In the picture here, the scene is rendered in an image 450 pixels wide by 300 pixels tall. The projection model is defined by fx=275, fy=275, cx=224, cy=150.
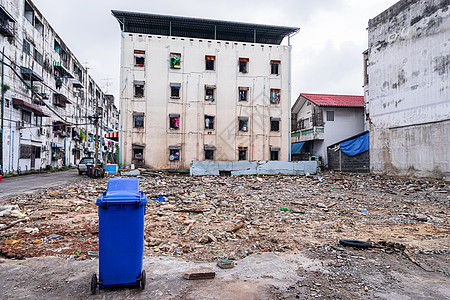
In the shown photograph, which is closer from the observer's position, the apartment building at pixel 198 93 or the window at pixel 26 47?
the window at pixel 26 47

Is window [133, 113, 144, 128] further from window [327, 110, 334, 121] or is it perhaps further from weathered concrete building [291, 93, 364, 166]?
window [327, 110, 334, 121]

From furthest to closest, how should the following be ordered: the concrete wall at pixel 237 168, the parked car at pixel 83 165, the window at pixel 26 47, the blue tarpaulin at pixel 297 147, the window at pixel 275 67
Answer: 1. the blue tarpaulin at pixel 297 147
2. the window at pixel 275 67
3. the window at pixel 26 47
4. the parked car at pixel 83 165
5. the concrete wall at pixel 237 168

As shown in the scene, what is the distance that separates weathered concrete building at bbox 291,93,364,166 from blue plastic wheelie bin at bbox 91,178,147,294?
26.2 meters

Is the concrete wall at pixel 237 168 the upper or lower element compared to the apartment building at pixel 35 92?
lower

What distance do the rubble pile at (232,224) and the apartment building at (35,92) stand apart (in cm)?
1497

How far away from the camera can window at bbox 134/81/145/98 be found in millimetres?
24016

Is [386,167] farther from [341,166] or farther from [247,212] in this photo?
[247,212]

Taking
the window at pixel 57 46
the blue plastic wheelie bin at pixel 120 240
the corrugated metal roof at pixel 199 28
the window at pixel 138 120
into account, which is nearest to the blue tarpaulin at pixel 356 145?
the corrugated metal roof at pixel 199 28

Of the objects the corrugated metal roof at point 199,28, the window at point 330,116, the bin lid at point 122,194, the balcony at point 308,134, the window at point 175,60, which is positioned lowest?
the bin lid at point 122,194

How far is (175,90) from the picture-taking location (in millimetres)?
25016

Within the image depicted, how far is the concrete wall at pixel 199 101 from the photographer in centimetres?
2405

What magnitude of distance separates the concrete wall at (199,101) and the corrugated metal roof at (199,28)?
175 cm

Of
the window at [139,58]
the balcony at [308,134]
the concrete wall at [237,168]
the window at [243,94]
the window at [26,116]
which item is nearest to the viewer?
the concrete wall at [237,168]

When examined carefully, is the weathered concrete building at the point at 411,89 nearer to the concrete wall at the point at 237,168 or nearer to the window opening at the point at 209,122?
the concrete wall at the point at 237,168
